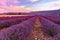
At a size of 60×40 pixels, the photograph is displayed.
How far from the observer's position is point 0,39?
8.40ft

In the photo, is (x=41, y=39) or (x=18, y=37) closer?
(x=18, y=37)

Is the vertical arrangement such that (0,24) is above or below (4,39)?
below

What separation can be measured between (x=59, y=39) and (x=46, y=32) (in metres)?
3.69

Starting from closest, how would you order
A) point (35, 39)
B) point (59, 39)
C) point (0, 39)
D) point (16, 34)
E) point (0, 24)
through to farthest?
point (0, 39)
point (59, 39)
point (16, 34)
point (35, 39)
point (0, 24)

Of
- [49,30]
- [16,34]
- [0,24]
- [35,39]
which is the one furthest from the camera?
[0,24]

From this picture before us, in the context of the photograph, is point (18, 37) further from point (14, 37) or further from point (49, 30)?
point (49, 30)

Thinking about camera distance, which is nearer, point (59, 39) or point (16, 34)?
point (59, 39)

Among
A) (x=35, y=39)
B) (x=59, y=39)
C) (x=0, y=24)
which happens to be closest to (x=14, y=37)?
(x=59, y=39)

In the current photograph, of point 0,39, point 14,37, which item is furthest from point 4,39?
point 14,37

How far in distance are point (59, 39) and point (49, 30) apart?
331cm

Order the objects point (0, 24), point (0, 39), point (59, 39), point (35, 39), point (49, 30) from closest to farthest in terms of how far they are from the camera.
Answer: point (0, 39) → point (59, 39) → point (35, 39) → point (49, 30) → point (0, 24)

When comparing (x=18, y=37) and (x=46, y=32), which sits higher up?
(x=18, y=37)

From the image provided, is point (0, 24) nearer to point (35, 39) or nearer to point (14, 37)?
point (35, 39)

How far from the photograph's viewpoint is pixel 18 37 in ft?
11.0
